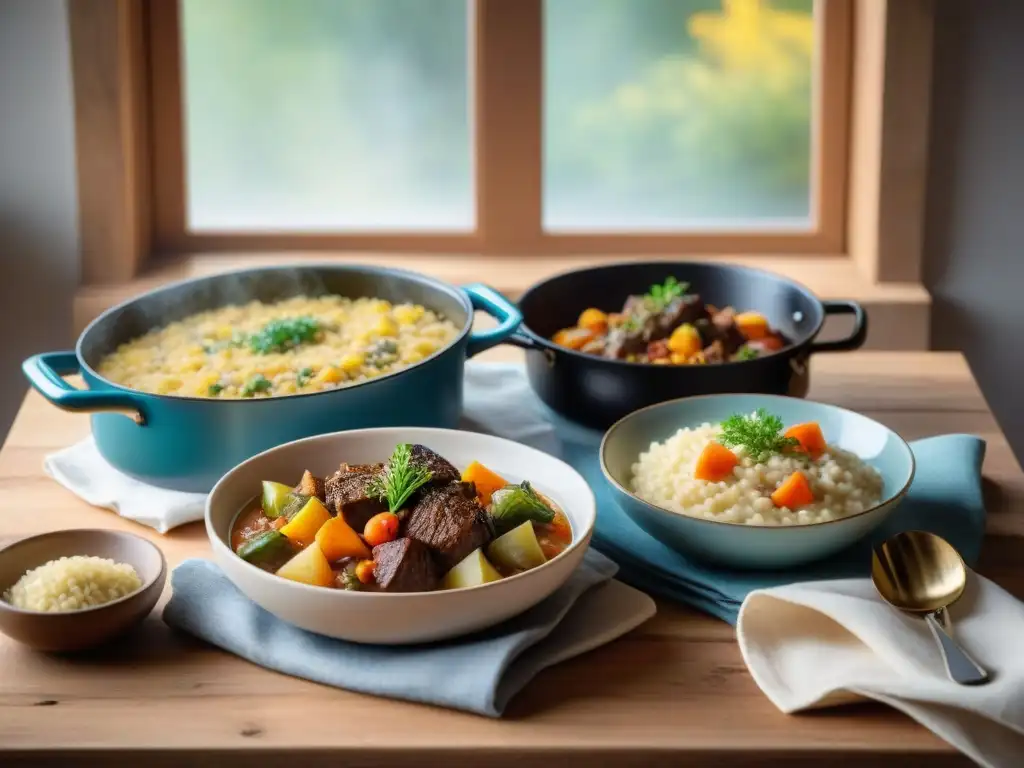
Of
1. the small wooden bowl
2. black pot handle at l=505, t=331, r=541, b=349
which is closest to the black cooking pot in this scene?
black pot handle at l=505, t=331, r=541, b=349

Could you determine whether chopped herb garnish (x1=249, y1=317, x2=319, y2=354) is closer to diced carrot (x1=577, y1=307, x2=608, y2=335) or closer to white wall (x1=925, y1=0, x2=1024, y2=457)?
diced carrot (x1=577, y1=307, x2=608, y2=335)

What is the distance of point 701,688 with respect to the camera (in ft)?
4.95

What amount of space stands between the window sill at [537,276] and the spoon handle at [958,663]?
179 centimetres

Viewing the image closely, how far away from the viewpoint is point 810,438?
71.0 inches

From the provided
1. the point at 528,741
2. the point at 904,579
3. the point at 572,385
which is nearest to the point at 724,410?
the point at 572,385

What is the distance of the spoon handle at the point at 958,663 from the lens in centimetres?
143

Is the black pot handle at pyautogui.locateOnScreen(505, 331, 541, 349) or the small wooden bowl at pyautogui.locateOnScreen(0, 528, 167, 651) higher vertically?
the black pot handle at pyautogui.locateOnScreen(505, 331, 541, 349)

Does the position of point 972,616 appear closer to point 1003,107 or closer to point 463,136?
point 1003,107

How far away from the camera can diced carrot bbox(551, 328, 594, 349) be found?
2344mm

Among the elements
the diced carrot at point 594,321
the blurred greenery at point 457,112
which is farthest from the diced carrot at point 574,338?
the blurred greenery at point 457,112

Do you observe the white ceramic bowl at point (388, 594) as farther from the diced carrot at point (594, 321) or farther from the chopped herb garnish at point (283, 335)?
the diced carrot at point (594, 321)

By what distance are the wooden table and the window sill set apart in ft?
5.25

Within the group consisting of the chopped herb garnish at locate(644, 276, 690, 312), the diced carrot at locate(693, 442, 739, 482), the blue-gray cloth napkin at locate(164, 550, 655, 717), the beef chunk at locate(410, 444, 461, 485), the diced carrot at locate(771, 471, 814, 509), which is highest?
the chopped herb garnish at locate(644, 276, 690, 312)

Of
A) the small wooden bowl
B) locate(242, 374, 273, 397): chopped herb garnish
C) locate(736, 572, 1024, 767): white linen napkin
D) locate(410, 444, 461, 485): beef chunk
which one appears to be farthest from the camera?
locate(242, 374, 273, 397): chopped herb garnish
